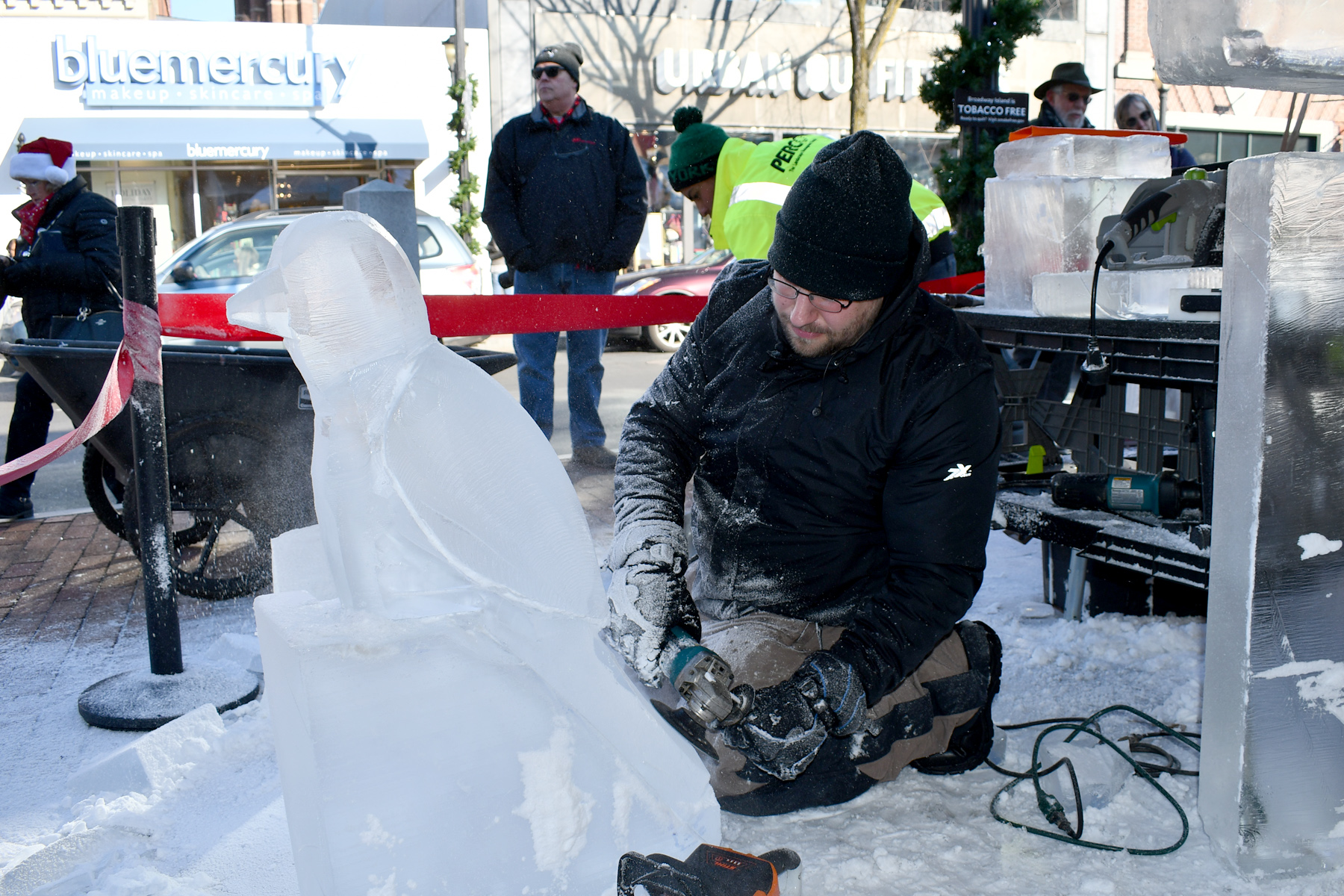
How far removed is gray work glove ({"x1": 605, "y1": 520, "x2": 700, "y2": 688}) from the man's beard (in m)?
0.46

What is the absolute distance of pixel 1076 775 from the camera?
82.0 inches

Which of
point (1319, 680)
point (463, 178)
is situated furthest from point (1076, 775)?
point (463, 178)

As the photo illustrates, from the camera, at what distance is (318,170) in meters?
15.4

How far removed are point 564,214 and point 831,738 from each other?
11.7 feet

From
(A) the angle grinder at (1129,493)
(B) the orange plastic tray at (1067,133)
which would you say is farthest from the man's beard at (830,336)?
(B) the orange plastic tray at (1067,133)

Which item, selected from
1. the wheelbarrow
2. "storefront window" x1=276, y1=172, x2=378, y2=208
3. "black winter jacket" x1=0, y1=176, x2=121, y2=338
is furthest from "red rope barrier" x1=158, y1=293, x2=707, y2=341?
"storefront window" x1=276, y1=172, x2=378, y2=208

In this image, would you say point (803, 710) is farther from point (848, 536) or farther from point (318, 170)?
point (318, 170)

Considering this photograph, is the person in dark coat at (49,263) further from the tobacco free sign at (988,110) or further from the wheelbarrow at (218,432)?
the tobacco free sign at (988,110)

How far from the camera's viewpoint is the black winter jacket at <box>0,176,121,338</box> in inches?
162

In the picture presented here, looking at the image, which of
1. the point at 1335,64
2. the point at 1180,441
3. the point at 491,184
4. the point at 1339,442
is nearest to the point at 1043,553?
the point at 1180,441

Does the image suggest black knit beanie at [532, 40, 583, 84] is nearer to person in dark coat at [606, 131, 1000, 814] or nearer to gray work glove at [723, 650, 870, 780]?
person in dark coat at [606, 131, 1000, 814]

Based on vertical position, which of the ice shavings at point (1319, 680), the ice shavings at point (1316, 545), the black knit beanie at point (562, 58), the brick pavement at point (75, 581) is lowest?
the brick pavement at point (75, 581)

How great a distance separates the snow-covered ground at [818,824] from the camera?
1.82 m

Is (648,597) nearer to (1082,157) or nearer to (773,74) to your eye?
(1082,157)
